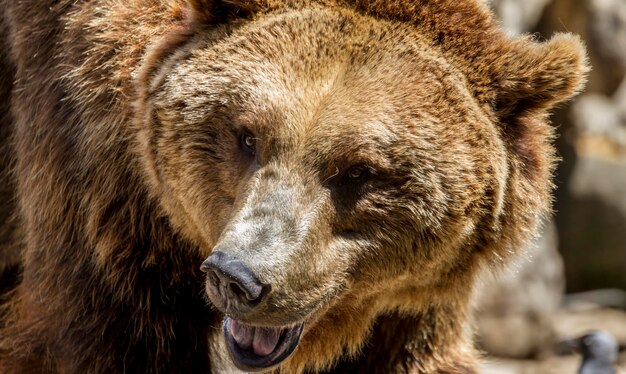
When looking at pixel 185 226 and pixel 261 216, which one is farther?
pixel 185 226

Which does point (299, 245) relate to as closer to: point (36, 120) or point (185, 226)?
point (185, 226)

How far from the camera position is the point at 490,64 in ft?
16.1

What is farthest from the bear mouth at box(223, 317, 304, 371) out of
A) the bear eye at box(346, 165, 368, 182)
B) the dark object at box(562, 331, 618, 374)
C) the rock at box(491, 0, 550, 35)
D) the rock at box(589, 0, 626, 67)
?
the rock at box(589, 0, 626, 67)

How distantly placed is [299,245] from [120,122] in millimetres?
1212

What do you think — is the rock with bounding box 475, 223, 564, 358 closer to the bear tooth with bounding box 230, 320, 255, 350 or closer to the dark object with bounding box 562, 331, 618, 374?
the dark object with bounding box 562, 331, 618, 374

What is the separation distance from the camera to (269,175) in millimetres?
4504

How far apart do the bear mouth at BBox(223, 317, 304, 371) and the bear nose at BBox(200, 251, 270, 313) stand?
0.99 feet

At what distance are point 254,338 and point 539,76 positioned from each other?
1.65 m

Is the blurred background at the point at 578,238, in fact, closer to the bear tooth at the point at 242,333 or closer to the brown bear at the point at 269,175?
the brown bear at the point at 269,175

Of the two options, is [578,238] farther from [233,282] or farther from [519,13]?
[233,282]

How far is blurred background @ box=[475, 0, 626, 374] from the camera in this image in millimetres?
13000

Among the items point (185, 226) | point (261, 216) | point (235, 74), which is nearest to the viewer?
point (261, 216)

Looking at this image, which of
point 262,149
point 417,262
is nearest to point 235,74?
point 262,149

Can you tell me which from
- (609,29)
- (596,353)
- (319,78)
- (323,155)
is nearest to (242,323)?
(323,155)
